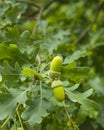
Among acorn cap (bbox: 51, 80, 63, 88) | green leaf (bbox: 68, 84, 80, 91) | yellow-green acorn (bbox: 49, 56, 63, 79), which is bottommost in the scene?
green leaf (bbox: 68, 84, 80, 91)

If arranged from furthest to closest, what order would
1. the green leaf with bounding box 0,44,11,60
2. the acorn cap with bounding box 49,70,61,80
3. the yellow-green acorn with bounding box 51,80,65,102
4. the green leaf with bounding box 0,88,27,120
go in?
1. the green leaf with bounding box 0,44,11,60
2. the green leaf with bounding box 0,88,27,120
3. the acorn cap with bounding box 49,70,61,80
4. the yellow-green acorn with bounding box 51,80,65,102

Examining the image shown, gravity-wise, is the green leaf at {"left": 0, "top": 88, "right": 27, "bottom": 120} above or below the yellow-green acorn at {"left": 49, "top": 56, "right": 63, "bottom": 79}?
below

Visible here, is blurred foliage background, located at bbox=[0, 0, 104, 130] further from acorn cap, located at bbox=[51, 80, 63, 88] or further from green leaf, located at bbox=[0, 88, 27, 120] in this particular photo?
acorn cap, located at bbox=[51, 80, 63, 88]

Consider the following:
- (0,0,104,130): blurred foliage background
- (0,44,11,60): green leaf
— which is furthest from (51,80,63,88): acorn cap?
(0,44,11,60): green leaf

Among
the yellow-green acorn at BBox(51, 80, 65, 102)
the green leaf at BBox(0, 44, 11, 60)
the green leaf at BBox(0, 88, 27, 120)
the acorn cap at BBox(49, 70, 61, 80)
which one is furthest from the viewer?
the green leaf at BBox(0, 44, 11, 60)

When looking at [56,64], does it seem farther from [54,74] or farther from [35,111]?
[35,111]

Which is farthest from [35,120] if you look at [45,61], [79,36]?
[79,36]

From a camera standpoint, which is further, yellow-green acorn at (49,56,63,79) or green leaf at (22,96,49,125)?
green leaf at (22,96,49,125)

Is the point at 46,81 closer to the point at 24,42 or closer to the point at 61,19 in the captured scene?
the point at 24,42
